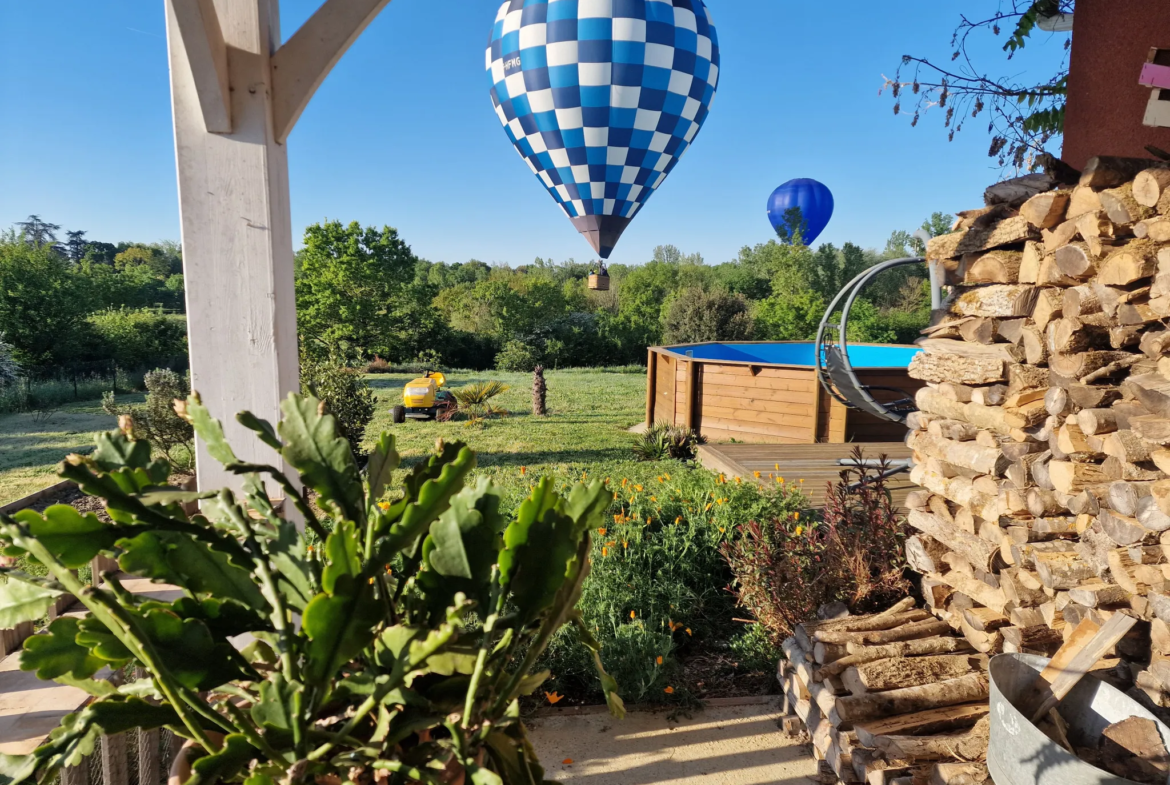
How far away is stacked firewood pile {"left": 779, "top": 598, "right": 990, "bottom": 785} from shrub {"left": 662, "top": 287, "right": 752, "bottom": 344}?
17974mm

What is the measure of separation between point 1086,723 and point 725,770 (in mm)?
1092

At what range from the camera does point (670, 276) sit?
35906mm

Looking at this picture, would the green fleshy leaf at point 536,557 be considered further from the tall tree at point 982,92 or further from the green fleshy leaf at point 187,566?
the tall tree at point 982,92

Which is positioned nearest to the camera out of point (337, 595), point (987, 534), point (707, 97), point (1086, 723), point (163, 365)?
point (337, 595)

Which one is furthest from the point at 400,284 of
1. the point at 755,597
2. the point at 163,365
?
the point at 755,597

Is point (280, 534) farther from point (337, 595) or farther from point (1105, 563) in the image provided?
point (1105, 563)

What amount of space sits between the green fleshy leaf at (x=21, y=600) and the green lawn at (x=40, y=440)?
8.25 metres

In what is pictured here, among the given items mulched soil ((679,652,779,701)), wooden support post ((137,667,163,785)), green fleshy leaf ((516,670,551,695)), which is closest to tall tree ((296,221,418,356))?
mulched soil ((679,652,779,701))

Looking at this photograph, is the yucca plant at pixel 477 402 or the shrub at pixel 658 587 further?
the yucca plant at pixel 477 402

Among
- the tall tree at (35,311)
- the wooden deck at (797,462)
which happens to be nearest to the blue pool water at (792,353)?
the wooden deck at (797,462)

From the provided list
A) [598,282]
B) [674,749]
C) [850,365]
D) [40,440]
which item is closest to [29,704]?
[674,749]

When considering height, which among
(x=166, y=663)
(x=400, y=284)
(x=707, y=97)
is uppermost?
(x=707, y=97)

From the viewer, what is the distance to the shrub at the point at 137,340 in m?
18.6

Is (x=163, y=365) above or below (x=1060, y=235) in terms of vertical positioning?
below
